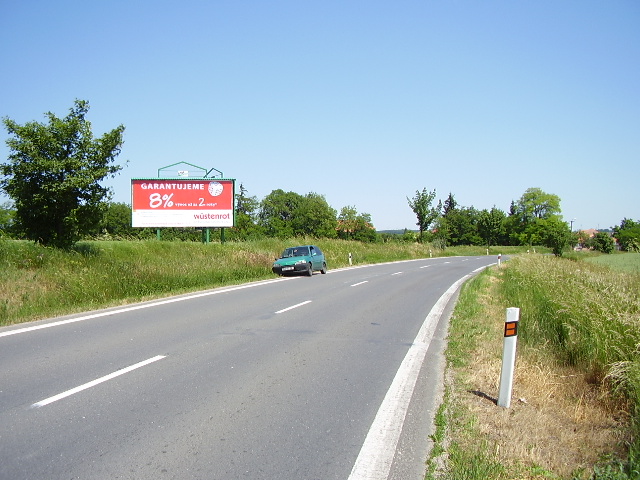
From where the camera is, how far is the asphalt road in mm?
4027

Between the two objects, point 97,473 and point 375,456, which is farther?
point 375,456

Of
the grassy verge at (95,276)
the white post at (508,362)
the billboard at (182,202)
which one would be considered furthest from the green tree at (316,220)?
the white post at (508,362)

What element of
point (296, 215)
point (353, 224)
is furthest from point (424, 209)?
point (296, 215)

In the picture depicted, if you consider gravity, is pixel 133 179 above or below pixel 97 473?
above

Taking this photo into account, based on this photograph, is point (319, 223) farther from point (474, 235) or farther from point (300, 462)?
point (300, 462)

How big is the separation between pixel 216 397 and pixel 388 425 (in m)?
1.93

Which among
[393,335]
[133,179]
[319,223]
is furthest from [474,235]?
[393,335]

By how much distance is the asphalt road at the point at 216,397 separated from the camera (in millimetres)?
4027

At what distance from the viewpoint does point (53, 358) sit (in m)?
7.22

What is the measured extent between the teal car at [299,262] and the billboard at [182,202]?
26.6 feet

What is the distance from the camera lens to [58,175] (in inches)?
662

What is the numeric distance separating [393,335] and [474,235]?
11181 centimetres

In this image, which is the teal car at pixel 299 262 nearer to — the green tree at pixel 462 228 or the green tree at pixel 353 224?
the green tree at pixel 353 224

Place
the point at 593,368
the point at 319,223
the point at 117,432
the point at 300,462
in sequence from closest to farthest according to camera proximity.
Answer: the point at 300,462, the point at 117,432, the point at 593,368, the point at 319,223
